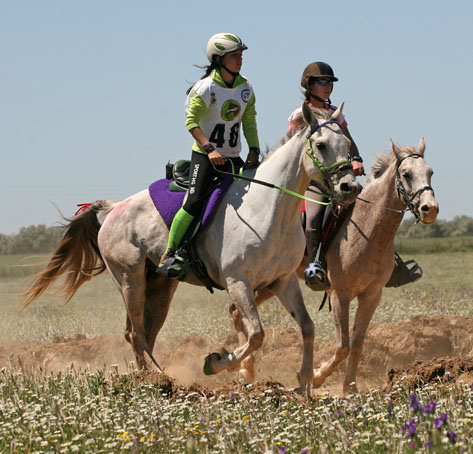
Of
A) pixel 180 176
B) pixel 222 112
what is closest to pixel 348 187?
pixel 222 112

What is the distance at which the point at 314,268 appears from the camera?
8.50 meters

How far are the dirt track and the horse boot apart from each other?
1518mm

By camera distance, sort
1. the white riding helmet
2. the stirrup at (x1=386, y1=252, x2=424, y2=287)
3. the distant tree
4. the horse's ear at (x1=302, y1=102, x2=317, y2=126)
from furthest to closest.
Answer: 1. the distant tree
2. the stirrup at (x1=386, y1=252, x2=424, y2=287)
3. the white riding helmet
4. the horse's ear at (x1=302, y1=102, x2=317, y2=126)

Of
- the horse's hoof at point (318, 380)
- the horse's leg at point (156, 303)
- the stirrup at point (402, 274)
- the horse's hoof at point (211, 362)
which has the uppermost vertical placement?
the stirrup at point (402, 274)

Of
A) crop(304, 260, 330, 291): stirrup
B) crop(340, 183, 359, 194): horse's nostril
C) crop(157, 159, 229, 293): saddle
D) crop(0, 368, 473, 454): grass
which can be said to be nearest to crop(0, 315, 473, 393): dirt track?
crop(304, 260, 330, 291): stirrup

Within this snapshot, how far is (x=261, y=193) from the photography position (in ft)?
24.5

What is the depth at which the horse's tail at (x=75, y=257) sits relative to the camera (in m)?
10.3

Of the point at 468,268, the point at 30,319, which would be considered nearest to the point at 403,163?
the point at 30,319

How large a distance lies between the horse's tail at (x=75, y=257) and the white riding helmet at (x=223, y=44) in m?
3.19

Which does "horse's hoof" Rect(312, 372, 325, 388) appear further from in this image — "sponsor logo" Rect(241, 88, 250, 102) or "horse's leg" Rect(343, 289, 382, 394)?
"sponsor logo" Rect(241, 88, 250, 102)

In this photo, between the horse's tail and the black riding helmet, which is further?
the horse's tail

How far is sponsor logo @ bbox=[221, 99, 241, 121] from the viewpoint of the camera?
7801 mm

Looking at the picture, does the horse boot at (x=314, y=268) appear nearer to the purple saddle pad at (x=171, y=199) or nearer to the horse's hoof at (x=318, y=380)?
the horse's hoof at (x=318, y=380)

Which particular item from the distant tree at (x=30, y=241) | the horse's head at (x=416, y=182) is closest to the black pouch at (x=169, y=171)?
the horse's head at (x=416, y=182)
